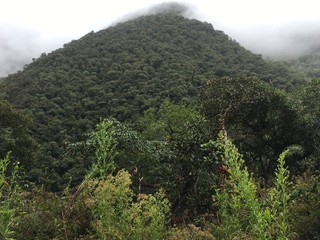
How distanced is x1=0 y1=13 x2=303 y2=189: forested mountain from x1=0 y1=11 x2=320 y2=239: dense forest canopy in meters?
0.18

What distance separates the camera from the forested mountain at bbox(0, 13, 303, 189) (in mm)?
36219

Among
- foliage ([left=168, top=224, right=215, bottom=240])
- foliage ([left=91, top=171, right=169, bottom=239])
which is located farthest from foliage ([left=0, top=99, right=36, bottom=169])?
foliage ([left=91, top=171, right=169, bottom=239])

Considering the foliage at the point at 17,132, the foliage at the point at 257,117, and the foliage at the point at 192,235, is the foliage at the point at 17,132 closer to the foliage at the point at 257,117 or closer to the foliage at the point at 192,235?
the foliage at the point at 257,117

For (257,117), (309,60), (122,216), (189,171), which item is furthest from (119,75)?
(309,60)

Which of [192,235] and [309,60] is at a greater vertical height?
[192,235]

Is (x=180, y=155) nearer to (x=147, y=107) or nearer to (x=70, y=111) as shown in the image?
(x=147, y=107)

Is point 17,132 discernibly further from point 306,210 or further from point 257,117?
point 306,210

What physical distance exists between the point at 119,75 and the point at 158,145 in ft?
120

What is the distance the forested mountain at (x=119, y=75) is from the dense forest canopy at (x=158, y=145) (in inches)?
6.9

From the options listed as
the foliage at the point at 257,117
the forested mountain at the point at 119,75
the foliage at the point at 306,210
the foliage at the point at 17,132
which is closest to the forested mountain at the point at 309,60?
the forested mountain at the point at 119,75

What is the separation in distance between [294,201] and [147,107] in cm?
3195

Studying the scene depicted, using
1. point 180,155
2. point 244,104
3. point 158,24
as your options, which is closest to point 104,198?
point 180,155

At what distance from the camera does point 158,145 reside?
12.1 m

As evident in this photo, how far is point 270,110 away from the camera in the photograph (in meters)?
17.5
